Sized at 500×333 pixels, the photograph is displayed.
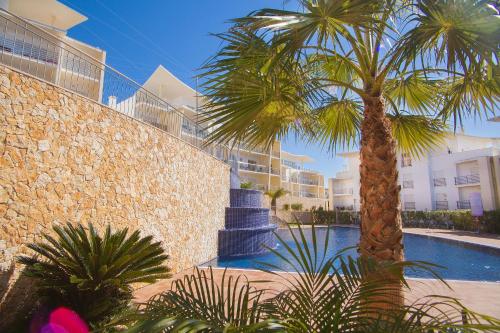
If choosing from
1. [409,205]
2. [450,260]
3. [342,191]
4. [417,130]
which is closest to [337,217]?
[409,205]

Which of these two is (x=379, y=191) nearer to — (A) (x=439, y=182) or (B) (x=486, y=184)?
(B) (x=486, y=184)

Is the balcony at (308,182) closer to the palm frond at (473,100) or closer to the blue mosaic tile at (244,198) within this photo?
the blue mosaic tile at (244,198)

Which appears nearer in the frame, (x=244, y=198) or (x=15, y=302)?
(x=15, y=302)

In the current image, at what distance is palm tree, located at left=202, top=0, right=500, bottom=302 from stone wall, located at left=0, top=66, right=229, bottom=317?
3.76m

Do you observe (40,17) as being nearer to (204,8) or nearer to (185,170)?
(204,8)

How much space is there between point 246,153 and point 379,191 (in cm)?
A: 3850

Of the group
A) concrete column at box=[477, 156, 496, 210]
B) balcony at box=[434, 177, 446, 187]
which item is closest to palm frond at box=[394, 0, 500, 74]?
concrete column at box=[477, 156, 496, 210]

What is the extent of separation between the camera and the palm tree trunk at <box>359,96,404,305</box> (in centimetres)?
322

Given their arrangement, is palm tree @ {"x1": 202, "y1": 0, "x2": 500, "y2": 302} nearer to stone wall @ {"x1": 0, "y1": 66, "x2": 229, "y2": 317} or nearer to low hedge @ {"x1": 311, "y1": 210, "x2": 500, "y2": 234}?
stone wall @ {"x1": 0, "y1": 66, "x2": 229, "y2": 317}

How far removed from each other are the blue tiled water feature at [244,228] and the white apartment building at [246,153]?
261 cm

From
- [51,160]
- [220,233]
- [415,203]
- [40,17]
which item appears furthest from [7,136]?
[415,203]

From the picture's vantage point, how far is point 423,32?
288 cm

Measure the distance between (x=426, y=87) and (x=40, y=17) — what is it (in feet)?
76.3

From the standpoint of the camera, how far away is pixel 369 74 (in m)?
3.80
